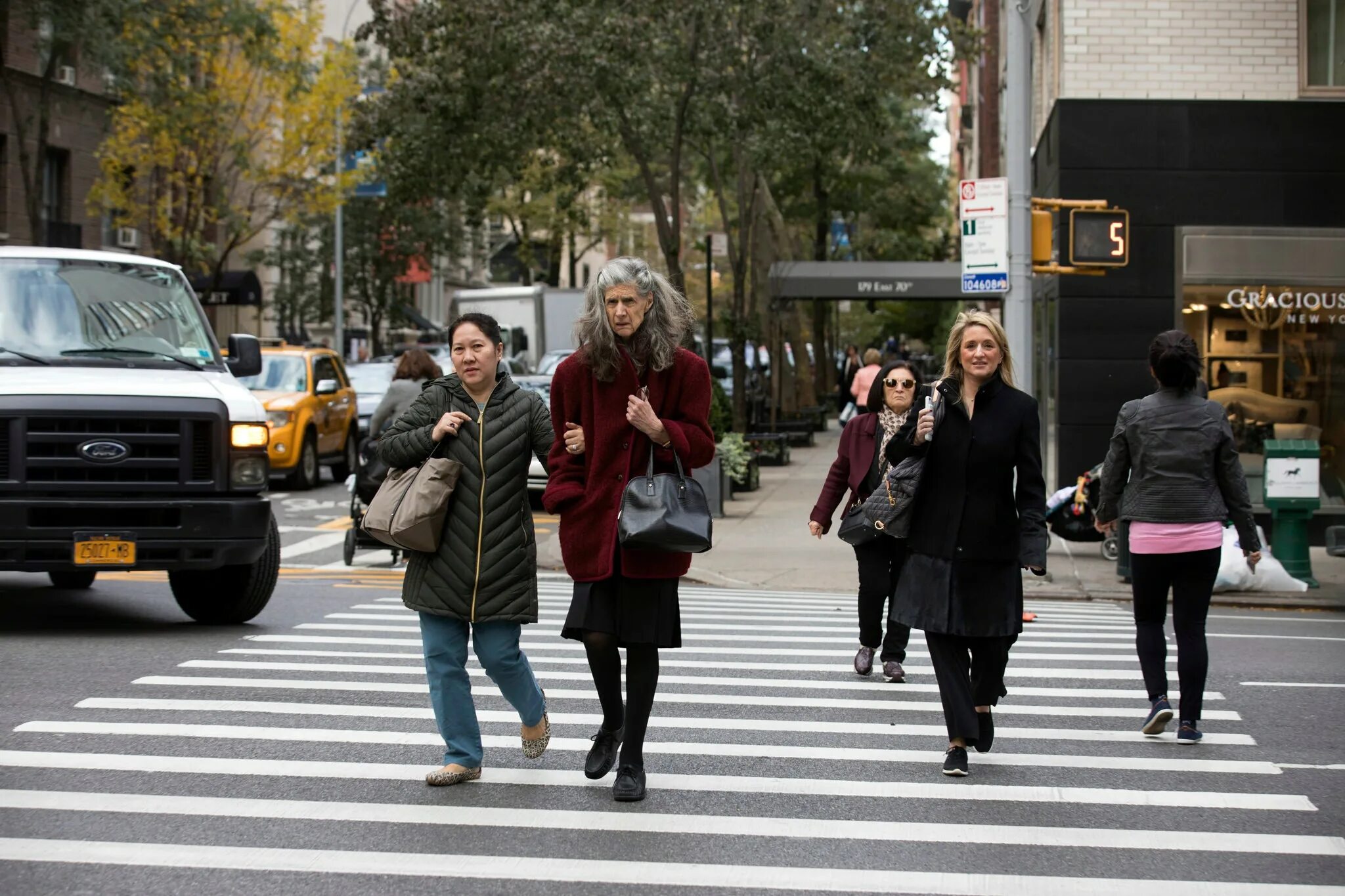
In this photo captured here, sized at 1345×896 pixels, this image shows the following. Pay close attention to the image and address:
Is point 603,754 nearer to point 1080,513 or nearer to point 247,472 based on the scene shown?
point 247,472

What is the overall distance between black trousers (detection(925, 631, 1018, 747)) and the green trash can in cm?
859

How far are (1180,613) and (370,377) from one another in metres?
24.1

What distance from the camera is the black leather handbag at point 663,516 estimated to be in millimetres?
5984

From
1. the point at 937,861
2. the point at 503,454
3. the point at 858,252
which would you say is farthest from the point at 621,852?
the point at 858,252

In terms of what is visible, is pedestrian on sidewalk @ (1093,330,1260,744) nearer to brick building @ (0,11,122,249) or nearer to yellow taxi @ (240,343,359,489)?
yellow taxi @ (240,343,359,489)

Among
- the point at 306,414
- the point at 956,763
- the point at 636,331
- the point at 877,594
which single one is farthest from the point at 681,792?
the point at 306,414

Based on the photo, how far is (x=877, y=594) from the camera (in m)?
9.50

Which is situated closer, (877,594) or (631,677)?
(631,677)

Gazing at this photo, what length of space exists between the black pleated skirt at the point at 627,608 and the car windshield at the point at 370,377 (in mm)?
23322

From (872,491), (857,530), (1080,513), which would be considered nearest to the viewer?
(857,530)

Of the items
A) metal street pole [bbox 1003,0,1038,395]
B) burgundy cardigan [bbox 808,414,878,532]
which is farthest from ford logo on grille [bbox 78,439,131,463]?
metal street pole [bbox 1003,0,1038,395]

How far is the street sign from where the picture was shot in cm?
1462

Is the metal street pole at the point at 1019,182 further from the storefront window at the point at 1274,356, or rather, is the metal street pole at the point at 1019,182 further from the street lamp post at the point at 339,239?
the street lamp post at the point at 339,239

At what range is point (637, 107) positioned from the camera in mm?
24312
